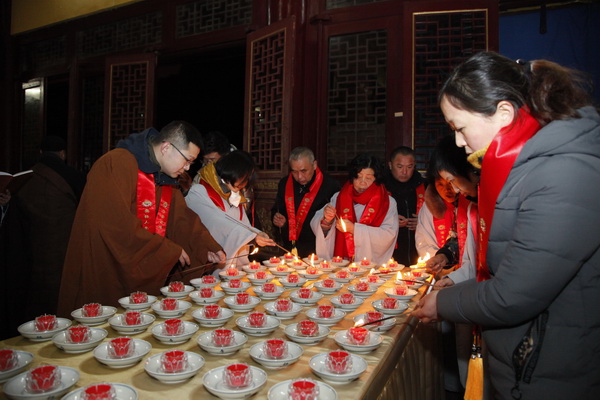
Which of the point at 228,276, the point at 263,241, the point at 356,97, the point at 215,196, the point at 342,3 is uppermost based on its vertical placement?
the point at 342,3

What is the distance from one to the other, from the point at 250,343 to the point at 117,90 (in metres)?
5.80

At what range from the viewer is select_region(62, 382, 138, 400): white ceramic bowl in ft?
3.71

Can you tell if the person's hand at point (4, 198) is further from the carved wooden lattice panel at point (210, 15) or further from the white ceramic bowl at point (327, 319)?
the carved wooden lattice panel at point (210, 15)

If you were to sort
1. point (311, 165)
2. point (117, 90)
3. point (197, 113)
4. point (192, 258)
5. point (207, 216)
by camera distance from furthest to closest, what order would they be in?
point (197, 113)
point (117, 90)
point (311, 165)
point (207, 216)
point (192, 258)

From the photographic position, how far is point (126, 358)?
1346mm

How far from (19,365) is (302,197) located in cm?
321

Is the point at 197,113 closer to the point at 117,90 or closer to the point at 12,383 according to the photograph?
the point at 117,90

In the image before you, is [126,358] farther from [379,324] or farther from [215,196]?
[215,196]

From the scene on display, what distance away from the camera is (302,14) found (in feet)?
16.8

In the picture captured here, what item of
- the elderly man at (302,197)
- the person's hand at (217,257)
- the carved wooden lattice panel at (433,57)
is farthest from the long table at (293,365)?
the carved wooden lattice panel at (433,57)

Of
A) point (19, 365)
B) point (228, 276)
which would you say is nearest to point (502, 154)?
point (19, 365)

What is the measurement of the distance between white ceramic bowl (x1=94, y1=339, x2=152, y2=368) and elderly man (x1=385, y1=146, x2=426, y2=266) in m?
3.04

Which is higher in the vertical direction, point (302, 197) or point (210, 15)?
point (210, 15)

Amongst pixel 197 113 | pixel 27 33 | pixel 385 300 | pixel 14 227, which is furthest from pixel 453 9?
pixel 27 33
